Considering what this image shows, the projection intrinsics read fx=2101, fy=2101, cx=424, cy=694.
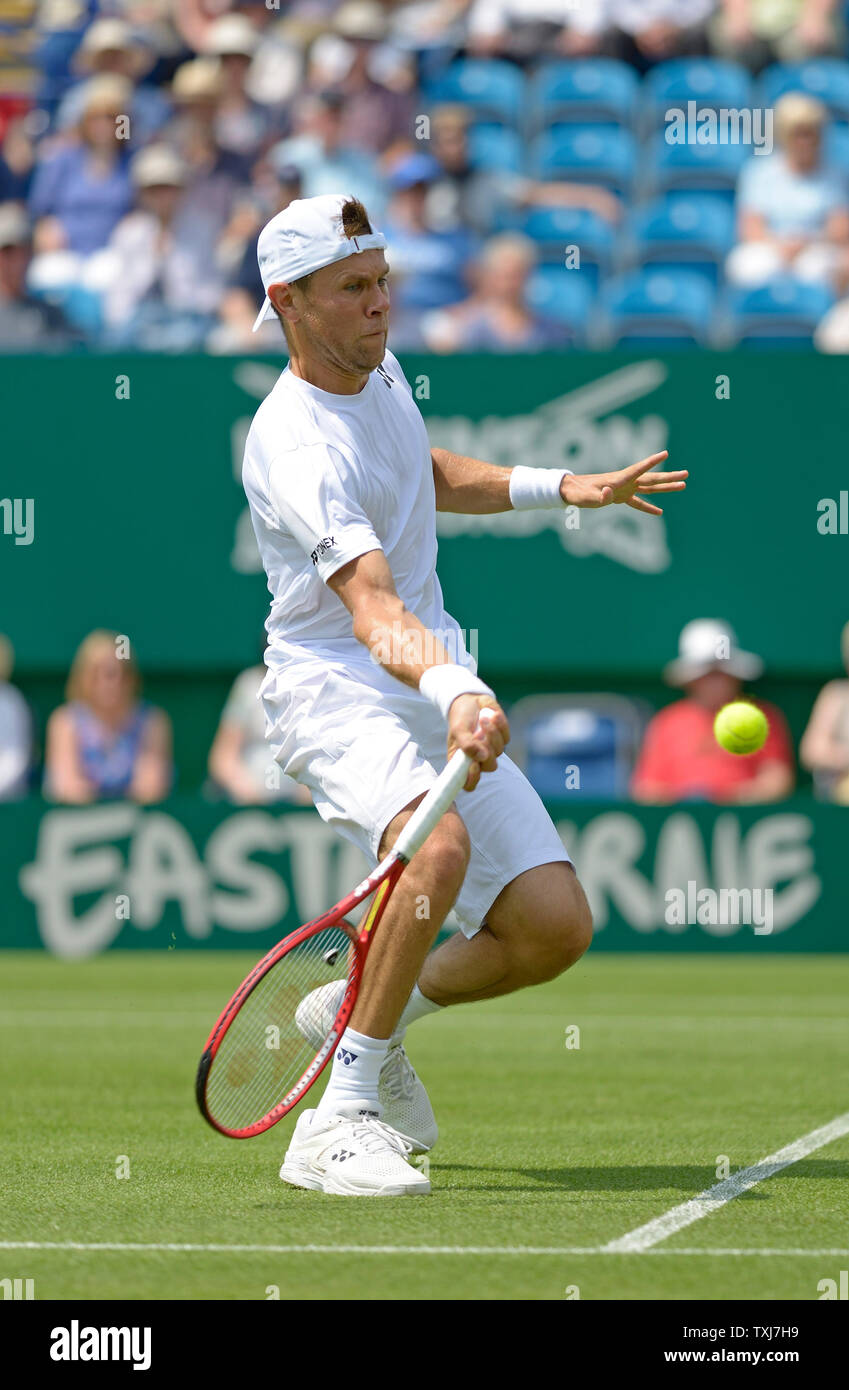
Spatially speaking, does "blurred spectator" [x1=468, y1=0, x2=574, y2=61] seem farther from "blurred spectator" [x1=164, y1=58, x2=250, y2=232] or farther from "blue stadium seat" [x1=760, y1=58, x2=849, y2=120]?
"blurred spectator" [x1=164, y1=58, x2=250, y2=232]

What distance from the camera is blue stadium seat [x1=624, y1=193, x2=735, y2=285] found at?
12.2 metres

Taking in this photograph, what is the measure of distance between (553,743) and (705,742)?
0.75 metres

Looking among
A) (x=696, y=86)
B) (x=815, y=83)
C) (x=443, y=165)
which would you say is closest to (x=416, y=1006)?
(x=443, y=165)

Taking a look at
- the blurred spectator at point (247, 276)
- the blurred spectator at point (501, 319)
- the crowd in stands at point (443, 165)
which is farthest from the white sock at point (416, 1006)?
the blurred spectator at point (501, 319)

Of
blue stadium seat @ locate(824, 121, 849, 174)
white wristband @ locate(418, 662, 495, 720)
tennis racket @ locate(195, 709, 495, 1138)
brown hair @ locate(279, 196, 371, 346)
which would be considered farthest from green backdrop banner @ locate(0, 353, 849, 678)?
white wristband @ locate(418, 662, 495, 720)

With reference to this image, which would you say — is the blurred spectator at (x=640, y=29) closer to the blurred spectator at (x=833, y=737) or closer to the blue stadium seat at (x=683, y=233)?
the blue stadium seat at (x=683, y=233)

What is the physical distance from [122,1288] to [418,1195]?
3.56 feet

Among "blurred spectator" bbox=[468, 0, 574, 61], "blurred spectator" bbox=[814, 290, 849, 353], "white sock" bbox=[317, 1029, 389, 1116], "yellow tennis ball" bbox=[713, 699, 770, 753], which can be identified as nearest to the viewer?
"white sock" bbox=[317, 1029, 389, 1116]

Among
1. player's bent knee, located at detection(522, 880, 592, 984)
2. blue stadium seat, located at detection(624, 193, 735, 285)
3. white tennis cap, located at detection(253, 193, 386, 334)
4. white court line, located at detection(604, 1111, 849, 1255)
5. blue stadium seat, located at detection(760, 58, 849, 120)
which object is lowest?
white court line, located at detection(604, 1111, 849, 1255)

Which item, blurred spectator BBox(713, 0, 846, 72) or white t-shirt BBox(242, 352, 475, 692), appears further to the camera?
blurred spectator BBox(713, 0, 846, 72)

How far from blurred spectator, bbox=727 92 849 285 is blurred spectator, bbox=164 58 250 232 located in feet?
9.73

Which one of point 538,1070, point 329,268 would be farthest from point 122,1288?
point 538,1070

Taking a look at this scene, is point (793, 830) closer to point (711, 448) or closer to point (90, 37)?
point (711, 448)

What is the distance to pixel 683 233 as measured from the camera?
1239cm
